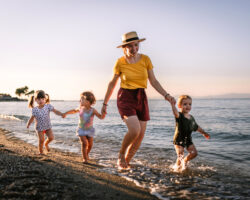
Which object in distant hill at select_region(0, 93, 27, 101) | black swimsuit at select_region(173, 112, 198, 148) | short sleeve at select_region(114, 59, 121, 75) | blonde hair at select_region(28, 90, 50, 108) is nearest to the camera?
short sleeve at select_region(114, 59, 121, 75)

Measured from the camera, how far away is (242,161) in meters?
5.58

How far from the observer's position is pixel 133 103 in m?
3.99

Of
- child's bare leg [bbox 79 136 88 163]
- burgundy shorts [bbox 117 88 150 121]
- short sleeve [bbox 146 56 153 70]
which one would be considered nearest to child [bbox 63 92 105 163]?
child's bare leg [bbox 79 136 88 163]

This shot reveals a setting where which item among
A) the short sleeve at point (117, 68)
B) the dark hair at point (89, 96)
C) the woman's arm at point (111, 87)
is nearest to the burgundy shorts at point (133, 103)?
the woman's arm at point (111, 87)

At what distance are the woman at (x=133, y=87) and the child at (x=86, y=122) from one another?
3.46 ft

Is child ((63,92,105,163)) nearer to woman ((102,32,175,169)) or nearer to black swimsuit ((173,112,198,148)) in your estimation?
woman ((102,32,175,169))

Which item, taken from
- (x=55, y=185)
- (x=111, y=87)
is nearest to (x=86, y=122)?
(x=111, y=87)

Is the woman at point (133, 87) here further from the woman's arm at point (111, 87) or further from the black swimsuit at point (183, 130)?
the black swimsuit at point (183, 130)

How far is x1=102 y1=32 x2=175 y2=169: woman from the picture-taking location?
395 cm

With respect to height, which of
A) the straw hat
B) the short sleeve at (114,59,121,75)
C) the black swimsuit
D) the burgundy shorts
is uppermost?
the straw hat

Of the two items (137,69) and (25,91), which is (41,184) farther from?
(25,91)

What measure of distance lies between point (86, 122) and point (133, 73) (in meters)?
1.69

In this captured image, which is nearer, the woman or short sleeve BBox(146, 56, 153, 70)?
the woman

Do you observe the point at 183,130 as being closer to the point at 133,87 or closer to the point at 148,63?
the point at 133,87
